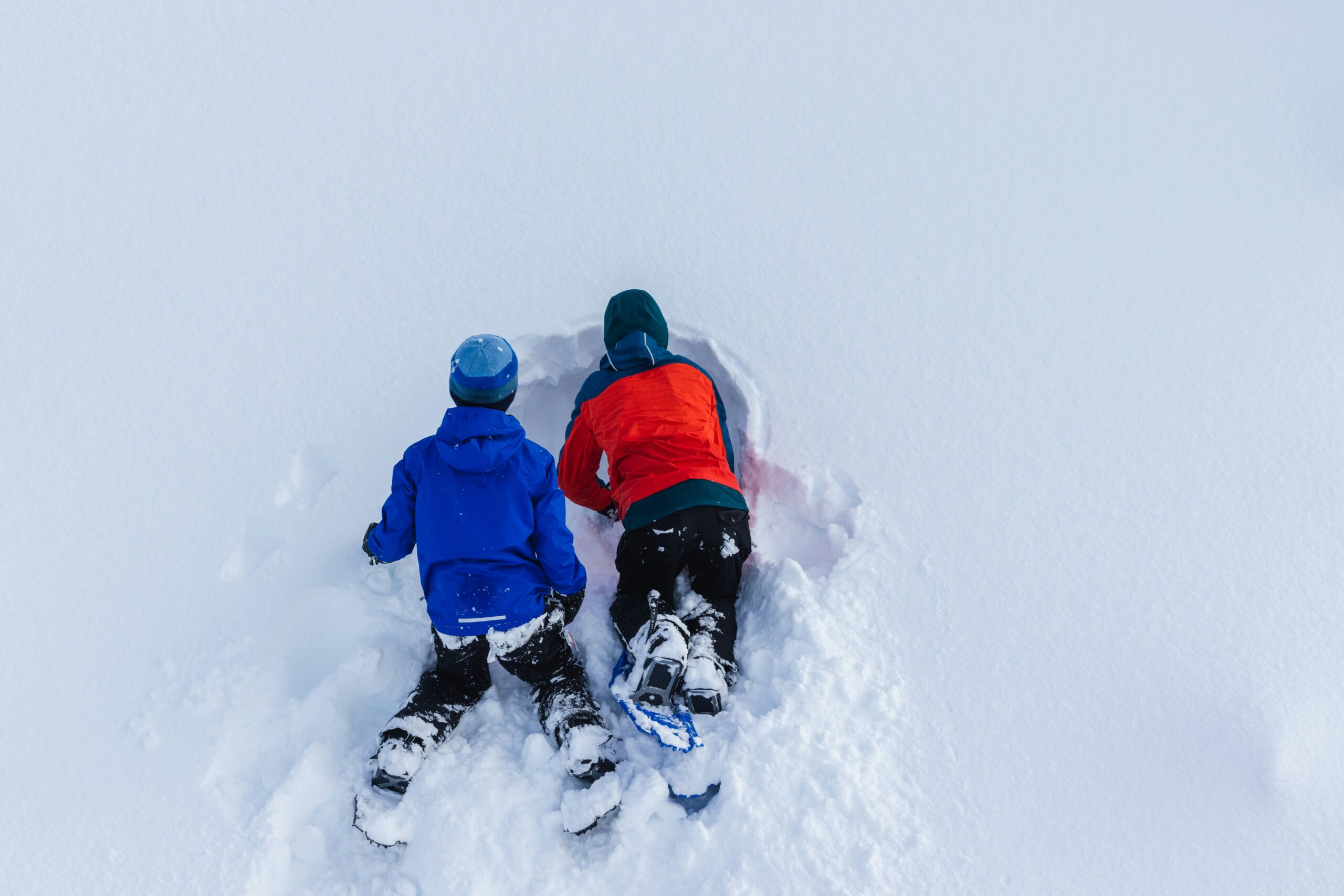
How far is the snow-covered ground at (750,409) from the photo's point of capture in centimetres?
185

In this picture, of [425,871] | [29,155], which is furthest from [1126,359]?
[29,155]

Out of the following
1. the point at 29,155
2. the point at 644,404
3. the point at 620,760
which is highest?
the point at 29,155

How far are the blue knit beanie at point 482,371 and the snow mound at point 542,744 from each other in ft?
2.40

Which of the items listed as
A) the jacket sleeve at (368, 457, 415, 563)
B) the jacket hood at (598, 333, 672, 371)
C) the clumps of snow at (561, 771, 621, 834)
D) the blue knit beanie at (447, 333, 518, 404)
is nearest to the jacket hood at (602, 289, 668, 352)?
the jacket hood at (598, 333, 672, 371)

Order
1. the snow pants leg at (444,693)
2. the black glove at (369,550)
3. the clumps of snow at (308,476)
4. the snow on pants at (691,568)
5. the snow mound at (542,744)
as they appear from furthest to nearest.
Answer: the clumps of snow at (308,476) → the snow on pants at (691,568) → the black glove at (369,550) → the snow pants leg at (444,693) → the snow mound at (542,744)

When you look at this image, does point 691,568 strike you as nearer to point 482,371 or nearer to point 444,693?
point 444,693

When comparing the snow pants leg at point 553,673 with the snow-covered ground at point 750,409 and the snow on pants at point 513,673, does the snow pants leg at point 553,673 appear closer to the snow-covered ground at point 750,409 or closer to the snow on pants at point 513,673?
the snow on pants at point 513,673

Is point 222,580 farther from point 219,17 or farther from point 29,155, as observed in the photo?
point 219,17

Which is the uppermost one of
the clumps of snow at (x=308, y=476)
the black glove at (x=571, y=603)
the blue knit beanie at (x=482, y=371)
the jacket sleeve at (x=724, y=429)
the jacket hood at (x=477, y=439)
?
the blue knit beanie at (x=482, y=371)

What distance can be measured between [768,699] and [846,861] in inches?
17.5

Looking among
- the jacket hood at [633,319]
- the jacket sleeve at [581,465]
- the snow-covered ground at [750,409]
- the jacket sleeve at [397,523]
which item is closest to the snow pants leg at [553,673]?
the snow-covered ground at [750,409]

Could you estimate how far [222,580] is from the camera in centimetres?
220

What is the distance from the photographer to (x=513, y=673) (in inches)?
85.3

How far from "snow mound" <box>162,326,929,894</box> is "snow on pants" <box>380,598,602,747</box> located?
76mm
